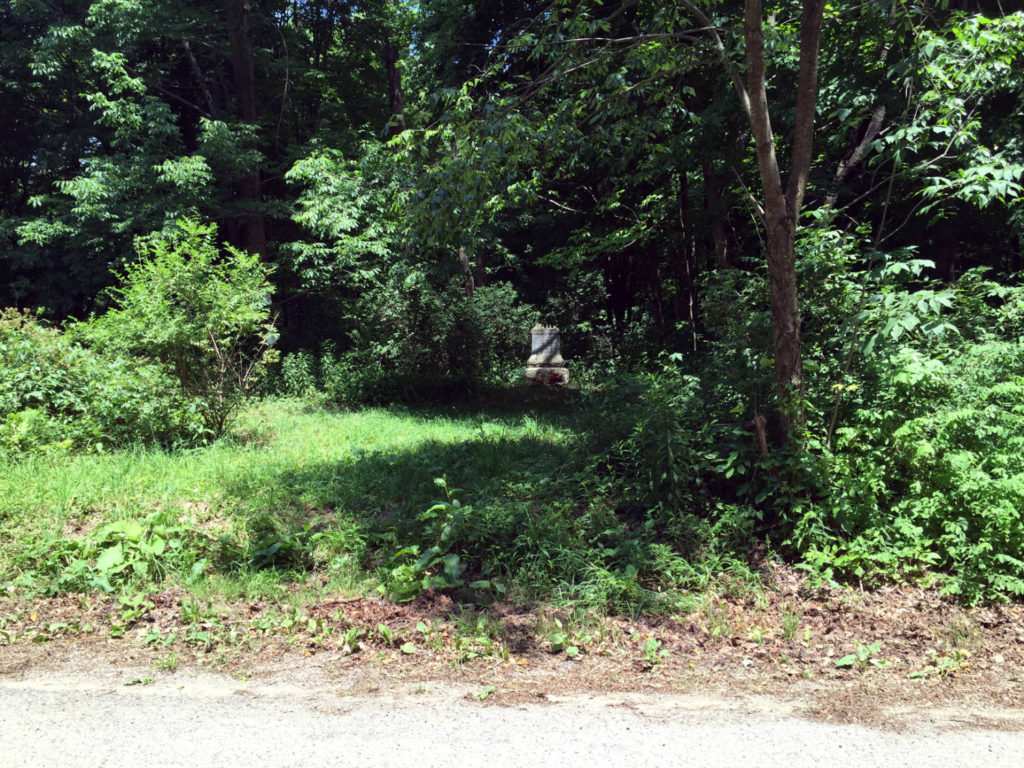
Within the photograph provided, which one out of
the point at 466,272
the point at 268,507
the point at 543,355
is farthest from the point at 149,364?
the point at 543,355

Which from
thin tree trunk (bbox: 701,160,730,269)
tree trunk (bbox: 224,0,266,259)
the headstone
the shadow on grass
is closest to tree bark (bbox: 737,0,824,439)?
the shadow on grass

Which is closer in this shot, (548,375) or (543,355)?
(548,375)

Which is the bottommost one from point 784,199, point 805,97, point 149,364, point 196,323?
point 149,364

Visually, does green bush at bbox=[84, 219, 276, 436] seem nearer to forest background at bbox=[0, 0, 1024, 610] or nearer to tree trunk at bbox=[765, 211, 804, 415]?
forest background at bbox=[0, 0, 1024, 610]

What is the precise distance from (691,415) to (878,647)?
7.77 feet

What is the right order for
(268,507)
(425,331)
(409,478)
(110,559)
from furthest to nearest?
(425,331) < (409,478) < (268,507) < (110,559)

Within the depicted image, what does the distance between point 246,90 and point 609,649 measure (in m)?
16.6

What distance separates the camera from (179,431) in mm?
8031

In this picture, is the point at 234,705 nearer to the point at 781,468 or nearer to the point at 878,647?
the point at 878,647

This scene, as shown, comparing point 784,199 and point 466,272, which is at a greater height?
point 466,272

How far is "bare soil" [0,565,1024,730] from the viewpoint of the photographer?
334cm

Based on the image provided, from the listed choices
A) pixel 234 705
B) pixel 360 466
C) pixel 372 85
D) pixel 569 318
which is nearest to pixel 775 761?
pixel 234 705

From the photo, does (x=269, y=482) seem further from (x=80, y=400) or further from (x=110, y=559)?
(x=80, y=400)

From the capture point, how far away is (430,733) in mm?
2939
